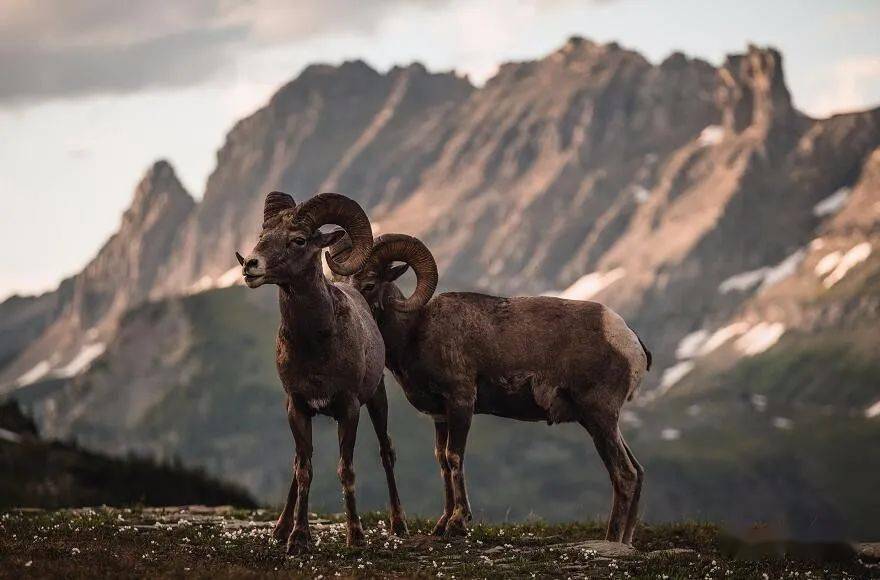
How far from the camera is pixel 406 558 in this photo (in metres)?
22.0

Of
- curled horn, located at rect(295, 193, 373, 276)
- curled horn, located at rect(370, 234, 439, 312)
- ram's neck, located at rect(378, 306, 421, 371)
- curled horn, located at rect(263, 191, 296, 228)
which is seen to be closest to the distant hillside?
ram's neck, located at rect(378, 306, 421, 371)

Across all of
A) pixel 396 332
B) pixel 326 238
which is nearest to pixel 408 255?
pixel 396 332

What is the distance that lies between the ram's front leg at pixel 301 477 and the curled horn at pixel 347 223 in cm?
271

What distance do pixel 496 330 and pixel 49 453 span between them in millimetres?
22497

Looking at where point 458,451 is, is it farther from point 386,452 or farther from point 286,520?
point 286,520

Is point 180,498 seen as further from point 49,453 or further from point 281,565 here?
point 281,565

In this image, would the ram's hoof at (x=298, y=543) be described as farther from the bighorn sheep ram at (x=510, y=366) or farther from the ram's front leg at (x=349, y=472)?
the bighorn sheep ram at (x=510, y=366)

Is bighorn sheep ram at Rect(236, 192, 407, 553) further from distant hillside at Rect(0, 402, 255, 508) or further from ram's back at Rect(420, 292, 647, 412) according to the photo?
distant hillside at Rect(0, 402, 255, 508)

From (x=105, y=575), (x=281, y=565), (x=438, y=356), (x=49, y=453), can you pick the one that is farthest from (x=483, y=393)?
(x=49, y=453)

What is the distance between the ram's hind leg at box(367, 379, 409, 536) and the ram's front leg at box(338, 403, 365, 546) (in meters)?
2.02

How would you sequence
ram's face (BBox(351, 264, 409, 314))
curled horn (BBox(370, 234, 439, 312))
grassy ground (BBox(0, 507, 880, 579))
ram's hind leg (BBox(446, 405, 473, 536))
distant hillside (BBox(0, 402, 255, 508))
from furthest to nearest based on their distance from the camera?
distant hillside (BBox(0, 402, 255, 508))
curled horn (BBox(370, 234, 439, 312))
ram's face (BBox(351, 264, 409, 314))
ram's hind leg (BBox(446, 405, 473, 536))
grassy ground (BBox(0, 507, 880, 579))

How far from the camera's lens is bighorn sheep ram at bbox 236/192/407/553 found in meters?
22.5

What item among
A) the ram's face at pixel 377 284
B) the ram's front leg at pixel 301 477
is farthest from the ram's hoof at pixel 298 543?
the ram's face at pixel 377 284

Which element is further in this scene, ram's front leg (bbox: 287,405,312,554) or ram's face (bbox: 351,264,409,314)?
ram's face (bbox: 351,264,409,314)
